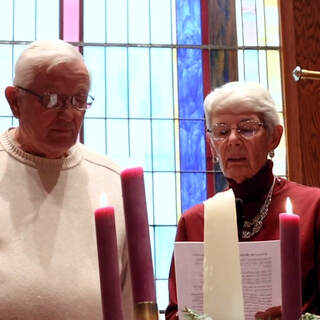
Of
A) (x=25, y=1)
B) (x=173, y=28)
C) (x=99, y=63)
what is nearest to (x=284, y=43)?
(x=173, y=28)

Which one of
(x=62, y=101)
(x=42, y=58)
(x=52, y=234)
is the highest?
(x=42, y=58)

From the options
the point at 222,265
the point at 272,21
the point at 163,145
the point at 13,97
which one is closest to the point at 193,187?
the point at 163,145

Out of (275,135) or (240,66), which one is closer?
(275,135)

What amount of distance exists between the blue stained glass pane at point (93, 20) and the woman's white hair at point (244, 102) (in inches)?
80.9

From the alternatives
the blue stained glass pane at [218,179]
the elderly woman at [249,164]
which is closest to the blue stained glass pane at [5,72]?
the blue stained glass pane at [218,179]

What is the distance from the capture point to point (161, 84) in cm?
442

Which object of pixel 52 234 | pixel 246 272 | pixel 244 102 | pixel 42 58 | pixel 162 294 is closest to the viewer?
pixel 246 272

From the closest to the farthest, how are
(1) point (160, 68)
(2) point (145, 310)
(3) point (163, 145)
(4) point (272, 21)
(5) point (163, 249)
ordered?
(2) point (145, 310) < (5) point (163, 249) < (3) point (163, 145) < (1) point (160, 68) < (4) point (272, 21)

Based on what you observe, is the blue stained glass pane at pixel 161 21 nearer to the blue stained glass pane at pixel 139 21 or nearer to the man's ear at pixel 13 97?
Answer: the blue stained glass pane at pixel 139 21

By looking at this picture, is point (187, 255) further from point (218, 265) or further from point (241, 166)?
point (241, 166)

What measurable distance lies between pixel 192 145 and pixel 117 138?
1.36ft

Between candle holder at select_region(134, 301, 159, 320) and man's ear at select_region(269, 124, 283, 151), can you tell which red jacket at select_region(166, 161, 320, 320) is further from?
candle holder at select_region(134, 301, 159, 320)

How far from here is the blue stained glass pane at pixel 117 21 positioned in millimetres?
4504

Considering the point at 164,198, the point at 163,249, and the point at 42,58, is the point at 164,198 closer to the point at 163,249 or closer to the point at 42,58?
the point at 163,249
